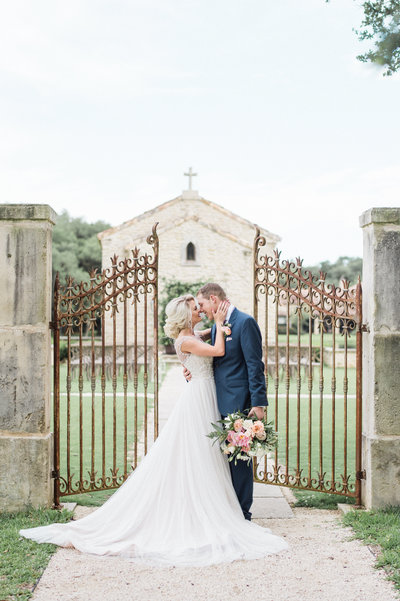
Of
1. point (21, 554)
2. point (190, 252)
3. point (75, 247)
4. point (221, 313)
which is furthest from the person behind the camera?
point (75, 247)

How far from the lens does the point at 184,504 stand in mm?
4844

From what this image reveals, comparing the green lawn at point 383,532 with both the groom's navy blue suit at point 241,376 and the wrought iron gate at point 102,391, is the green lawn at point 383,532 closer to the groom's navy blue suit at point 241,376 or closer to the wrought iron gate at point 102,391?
the groom's navy blue suit at point 241,376

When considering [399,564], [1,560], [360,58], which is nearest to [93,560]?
[1,560]

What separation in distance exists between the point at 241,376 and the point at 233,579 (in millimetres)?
1657

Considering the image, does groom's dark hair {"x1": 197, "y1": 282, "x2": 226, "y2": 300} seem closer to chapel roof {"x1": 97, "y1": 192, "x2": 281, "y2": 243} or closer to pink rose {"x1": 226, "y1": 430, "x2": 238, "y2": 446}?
pink rose {"x1": 226, "y1": 430, "x2": 238, "y2": 446}

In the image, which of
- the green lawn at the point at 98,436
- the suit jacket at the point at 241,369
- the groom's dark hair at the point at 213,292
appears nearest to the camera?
the suit jacket at the point at 241,369

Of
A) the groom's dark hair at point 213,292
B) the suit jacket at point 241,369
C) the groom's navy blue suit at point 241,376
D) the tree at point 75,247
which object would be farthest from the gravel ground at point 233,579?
the tree at point 75,247

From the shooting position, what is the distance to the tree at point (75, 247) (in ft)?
137

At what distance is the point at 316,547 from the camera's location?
15.8 ft

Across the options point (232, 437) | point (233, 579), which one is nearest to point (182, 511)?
point (232, 437)

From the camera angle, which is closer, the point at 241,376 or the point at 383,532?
the point at 383,532

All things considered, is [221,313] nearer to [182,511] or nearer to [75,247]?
[182,511]

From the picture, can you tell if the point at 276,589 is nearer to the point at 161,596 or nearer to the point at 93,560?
the point at 161,596

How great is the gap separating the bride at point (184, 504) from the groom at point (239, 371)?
9cm
